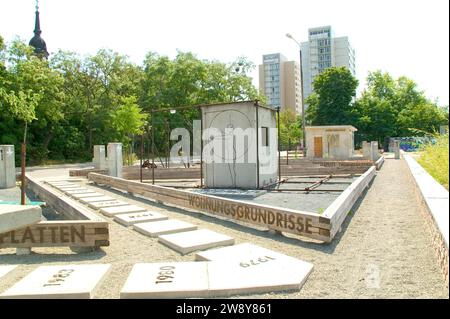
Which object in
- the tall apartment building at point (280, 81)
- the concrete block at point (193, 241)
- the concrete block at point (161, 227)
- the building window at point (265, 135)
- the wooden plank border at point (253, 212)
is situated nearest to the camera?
the concrete block at point (193, 241)

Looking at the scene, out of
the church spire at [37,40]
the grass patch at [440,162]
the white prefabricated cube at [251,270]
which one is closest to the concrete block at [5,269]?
the white prefabricated cube at [251,270]

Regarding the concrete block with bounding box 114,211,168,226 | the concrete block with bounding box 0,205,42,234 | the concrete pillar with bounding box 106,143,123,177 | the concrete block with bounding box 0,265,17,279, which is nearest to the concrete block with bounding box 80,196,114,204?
the concrete block with bounding box 114,211,168,226

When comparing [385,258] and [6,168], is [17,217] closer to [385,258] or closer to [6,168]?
[385,258]

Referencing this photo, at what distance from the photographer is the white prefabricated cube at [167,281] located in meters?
3.98

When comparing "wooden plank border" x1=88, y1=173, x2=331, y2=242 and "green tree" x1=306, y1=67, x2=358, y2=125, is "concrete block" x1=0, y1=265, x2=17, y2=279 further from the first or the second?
"green tree" x1=306, y1=67, x2=358, y2=125

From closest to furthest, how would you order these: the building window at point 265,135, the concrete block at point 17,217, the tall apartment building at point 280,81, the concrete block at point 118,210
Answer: the concrete block at point 17,217 → the concrete block at point 118,210 → the building window at point 265,135 → the tall apartment building at point 280,81

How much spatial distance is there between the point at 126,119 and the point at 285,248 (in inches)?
1176

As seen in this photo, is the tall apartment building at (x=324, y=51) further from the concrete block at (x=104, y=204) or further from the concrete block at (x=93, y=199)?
the concrete block at (x=104, y=204)

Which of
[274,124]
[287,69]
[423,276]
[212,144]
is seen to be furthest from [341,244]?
[287,69]

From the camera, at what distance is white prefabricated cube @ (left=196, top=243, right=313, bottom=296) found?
4.18 m

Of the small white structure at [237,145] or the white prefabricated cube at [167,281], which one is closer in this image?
the white prefabricated cube at [167,281]

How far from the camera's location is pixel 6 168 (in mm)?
16422

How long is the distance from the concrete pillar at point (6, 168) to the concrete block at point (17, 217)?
11.9 m

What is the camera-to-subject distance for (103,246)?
19.6ft
